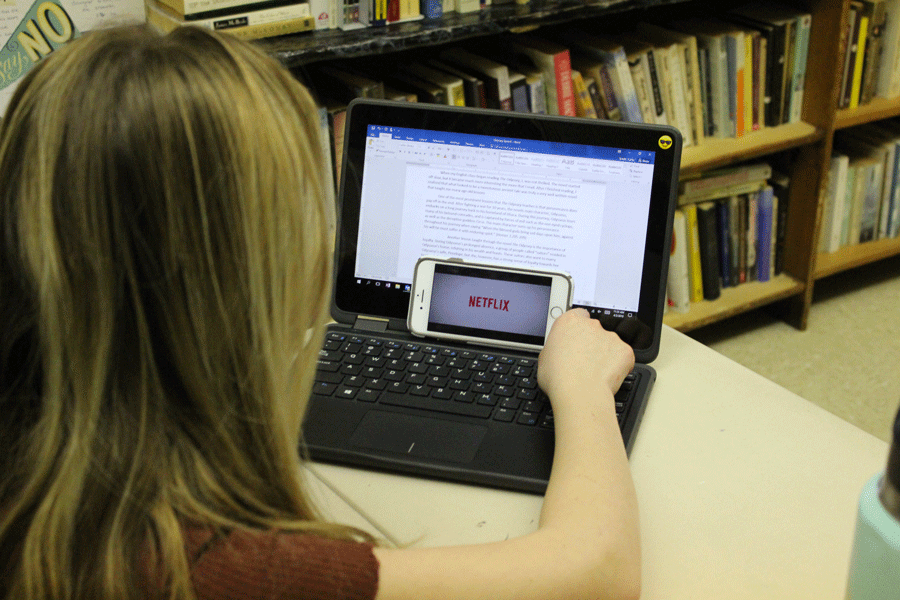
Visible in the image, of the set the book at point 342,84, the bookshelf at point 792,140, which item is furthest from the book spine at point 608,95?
the book at point 342,84

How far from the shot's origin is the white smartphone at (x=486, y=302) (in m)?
0.92

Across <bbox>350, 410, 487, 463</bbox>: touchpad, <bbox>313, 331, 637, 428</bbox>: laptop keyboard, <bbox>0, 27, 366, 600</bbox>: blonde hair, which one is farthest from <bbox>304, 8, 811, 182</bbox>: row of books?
<bbox>0, 27, 366, 600</bbox>: blonde hair

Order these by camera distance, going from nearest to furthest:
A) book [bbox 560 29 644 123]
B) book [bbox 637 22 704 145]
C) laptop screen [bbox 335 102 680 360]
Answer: laptop screen [bbox 335 102 680 360]
book [bbox 560 29 644 123]
book [bbox 637 22 704 145]

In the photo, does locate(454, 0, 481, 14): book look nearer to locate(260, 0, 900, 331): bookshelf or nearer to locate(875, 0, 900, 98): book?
locate(260, 0, 900, 331): bookshelf

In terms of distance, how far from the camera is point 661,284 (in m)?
0.92

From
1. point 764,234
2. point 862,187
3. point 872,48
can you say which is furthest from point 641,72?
point 862,187

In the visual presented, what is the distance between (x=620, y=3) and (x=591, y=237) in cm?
89

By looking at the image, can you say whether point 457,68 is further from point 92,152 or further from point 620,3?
point 92,152

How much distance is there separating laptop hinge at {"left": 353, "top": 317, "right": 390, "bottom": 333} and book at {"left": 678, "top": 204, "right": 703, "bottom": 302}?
3.98ft

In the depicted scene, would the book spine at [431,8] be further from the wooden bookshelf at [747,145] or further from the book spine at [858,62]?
the book spine at [858,62]

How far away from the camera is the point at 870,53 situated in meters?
2.06

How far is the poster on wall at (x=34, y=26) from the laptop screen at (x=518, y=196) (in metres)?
0.53

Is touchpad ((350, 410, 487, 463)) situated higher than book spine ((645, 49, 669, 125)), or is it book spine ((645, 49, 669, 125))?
book spine ((645, 49, 669, 125))

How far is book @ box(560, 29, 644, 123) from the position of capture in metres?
1.72
